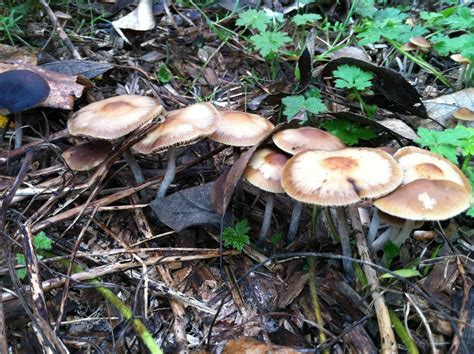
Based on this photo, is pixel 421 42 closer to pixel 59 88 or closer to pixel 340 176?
pixel 340 176

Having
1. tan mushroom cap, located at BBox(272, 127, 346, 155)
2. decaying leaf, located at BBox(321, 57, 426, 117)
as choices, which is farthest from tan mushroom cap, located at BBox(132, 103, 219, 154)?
decaying leaf, located at BBox(321, 57, 426, 117)

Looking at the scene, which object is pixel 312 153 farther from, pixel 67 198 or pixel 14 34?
pixel 14 34

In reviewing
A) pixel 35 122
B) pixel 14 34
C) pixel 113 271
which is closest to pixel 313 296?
pixel 113 271

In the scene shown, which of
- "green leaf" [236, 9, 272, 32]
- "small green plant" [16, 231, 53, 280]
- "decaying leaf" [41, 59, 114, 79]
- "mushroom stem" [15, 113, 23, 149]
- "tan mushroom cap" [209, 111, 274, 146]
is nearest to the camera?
"small green plant" [16, 231, 53, 280]

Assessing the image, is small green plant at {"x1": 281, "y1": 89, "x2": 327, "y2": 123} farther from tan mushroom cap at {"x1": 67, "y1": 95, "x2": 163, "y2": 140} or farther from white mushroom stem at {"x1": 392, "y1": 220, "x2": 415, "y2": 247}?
white mushroom stem at {"x1": 392, "y1": 220, "x2": 415, "y2": 247}

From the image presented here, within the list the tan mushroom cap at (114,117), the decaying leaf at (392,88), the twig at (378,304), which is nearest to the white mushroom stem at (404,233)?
the twig at (378,304)

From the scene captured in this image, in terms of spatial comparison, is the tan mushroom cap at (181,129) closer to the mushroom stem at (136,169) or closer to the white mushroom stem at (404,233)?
the mushroom stem at (136,169)

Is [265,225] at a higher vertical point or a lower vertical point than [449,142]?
lower

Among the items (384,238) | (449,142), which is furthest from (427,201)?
(449,142)
